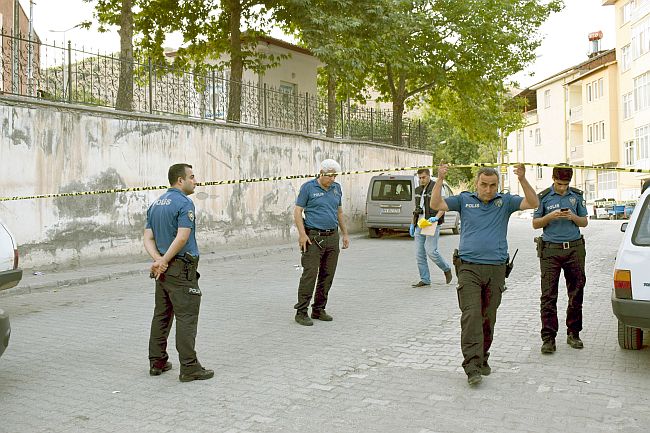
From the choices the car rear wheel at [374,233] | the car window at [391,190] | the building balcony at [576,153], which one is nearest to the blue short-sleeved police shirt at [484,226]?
the car window at [391,190]

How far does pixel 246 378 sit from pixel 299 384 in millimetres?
495

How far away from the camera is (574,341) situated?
6.76m

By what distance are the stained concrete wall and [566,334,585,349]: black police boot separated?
9770 mm

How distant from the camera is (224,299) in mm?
10281

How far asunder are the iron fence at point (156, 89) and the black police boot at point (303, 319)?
7.71 m

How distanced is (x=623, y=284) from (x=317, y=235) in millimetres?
3438

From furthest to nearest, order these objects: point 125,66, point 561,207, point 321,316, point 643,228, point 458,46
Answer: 1. point 458,46
2. point 125,66
3. point 321,316
4. point 561,207
5. point 643,228

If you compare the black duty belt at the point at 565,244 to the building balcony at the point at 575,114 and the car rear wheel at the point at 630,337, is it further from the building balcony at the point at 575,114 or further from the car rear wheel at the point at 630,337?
the building balcony at the point at 575,114

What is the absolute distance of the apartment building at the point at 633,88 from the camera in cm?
4069

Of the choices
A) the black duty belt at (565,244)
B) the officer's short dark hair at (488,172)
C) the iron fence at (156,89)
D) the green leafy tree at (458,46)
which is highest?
the green leafy tree at (458,46)

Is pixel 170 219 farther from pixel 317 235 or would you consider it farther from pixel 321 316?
pixel 321 316

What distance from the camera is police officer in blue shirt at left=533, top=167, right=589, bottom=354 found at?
6535 millimetres

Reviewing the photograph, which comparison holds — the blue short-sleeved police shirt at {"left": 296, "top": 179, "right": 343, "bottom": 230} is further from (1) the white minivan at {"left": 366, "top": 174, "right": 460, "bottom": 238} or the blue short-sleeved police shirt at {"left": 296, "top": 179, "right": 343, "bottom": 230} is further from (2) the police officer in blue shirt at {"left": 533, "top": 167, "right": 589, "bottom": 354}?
(1) the white minivan at {"left": 366, "top": 174, "right": 460, "bottom": 238}

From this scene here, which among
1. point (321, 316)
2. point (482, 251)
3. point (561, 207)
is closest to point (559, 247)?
point (561, 207)
